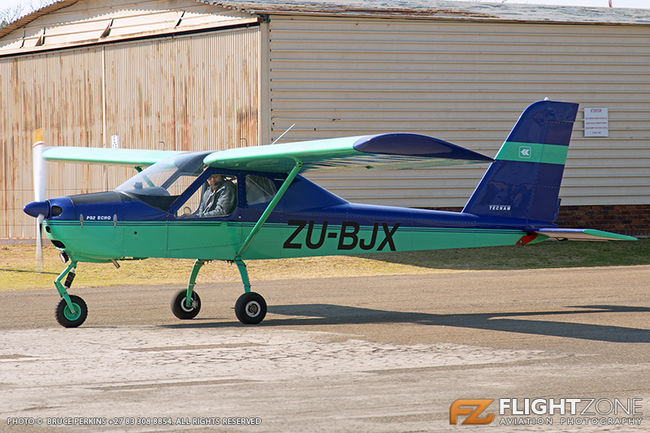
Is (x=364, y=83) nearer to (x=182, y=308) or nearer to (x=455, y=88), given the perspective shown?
(x=455, y=88)

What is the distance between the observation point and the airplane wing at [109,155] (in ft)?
44.1

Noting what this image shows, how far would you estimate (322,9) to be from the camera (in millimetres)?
21188

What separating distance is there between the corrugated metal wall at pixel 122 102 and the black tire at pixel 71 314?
10474mm

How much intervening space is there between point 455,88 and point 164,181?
486 inches

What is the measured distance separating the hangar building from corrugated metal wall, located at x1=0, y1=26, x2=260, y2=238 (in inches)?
1.8

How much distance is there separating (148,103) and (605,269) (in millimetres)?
12035

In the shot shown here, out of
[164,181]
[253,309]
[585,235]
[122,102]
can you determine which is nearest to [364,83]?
[122,102]

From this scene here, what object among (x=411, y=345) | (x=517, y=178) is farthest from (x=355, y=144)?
(x=517, y=178)

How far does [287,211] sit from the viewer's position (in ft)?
38.7

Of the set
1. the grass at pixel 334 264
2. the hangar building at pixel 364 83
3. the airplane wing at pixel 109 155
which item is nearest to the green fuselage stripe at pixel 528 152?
the airplane wing at pixel 109 155

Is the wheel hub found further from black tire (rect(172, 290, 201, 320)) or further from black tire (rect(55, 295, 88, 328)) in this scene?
black tire (rect(55, 295, 88, 328))

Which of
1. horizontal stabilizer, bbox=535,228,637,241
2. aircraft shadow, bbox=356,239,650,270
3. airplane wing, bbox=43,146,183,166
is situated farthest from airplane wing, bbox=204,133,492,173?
aircraft shadow, bbox=356,239,650,270

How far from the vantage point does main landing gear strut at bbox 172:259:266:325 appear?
11008 mm

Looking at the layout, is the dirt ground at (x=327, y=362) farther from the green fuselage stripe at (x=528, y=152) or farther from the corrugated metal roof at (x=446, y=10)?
the corrugated metal roof at (x=446, y=10)
